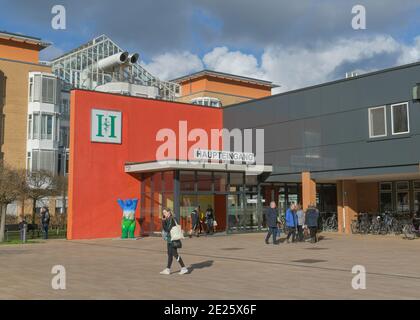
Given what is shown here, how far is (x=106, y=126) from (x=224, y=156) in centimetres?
628

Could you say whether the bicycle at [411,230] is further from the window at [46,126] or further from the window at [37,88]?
the window at [37,88]

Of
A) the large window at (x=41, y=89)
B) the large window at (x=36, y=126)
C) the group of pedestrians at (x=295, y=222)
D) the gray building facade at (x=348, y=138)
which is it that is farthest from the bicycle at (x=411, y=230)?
the large window at (x=41, y=89)

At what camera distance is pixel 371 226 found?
86.5 feet

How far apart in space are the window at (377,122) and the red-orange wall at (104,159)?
1110 cm

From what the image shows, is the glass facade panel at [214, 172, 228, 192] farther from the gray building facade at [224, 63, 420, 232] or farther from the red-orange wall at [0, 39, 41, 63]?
the red-orange wall at [0, 39, 41, 63]

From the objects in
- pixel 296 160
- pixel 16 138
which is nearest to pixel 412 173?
pixel 296 160

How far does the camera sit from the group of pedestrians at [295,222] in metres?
21.3

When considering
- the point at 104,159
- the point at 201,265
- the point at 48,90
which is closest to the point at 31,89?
the point at 48,90

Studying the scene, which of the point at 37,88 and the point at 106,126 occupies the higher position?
the point at 37,88

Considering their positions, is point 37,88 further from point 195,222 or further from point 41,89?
point 195,222

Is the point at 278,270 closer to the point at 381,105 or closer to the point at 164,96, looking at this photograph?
the point at 381,105

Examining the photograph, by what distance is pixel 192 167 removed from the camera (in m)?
26.1
